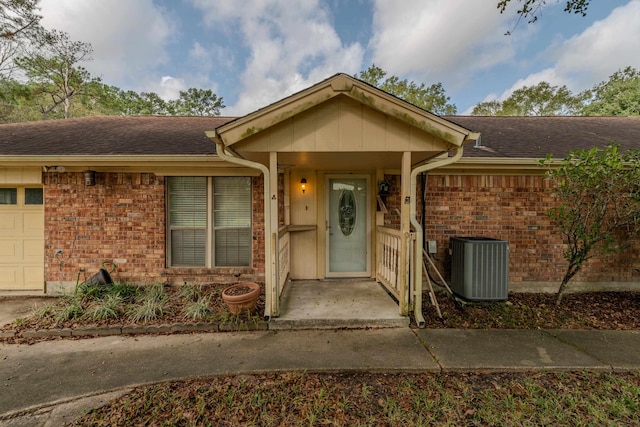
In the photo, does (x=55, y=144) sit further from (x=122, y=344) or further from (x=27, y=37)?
(x=27, y=37)

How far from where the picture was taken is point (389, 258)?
15.3 ft

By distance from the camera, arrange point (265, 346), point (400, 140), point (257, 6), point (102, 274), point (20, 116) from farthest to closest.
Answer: point (20, 116) < point (257, 6) < point (102, 274) < point (400, 140) < point (265, 346)

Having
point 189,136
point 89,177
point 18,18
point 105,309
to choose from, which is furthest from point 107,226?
point 18,18

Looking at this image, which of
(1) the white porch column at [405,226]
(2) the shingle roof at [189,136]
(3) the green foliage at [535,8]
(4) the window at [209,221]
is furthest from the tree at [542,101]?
(4) the window at [209,221]

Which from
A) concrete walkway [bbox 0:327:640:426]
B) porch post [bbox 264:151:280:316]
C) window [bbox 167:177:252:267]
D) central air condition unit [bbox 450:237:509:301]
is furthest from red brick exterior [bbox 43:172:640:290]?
concrete walkway [bbox 0:327:640:426]

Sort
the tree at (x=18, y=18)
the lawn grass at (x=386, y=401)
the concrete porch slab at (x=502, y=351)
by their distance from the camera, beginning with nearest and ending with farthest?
the lawn grass at (x=386, y=401)
the concrete porch slab at (x=502, y=351)
the tree at (x=18, y=18)

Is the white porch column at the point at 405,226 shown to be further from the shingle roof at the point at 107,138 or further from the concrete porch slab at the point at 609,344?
the shingle roof at the point at 107,138

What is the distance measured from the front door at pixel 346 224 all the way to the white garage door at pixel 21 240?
539 centimetres

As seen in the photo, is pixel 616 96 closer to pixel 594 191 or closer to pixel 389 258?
pixel 594 191

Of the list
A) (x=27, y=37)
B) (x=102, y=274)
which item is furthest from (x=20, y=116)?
(x=102, y=274)

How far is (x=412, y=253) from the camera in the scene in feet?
12.3

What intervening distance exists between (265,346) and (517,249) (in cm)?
478

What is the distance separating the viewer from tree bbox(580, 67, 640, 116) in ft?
49.0

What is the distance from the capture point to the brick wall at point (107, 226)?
15.9 ft
